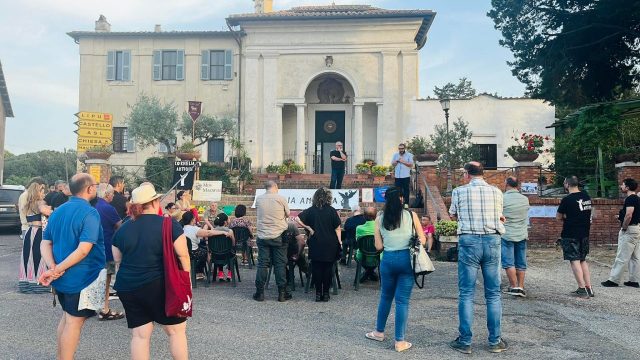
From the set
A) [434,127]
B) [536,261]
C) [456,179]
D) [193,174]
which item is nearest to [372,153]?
[434,127]

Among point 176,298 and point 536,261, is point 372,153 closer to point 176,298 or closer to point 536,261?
point 536,261

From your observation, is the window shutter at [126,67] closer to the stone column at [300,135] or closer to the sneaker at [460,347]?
the stone column at [300,135]

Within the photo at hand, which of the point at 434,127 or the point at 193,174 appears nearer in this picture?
the point at 193,174

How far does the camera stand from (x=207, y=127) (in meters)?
23.1

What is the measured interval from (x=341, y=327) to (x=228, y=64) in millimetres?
22049

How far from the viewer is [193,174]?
16094 mm

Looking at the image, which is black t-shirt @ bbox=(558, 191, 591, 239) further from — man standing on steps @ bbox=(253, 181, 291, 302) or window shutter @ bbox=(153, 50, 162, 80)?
window shutter @ bbox=(153, 50, 162, 80)

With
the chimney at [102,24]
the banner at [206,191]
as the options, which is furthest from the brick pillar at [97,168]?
the chimney at [102,24]

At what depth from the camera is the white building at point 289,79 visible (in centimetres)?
2439

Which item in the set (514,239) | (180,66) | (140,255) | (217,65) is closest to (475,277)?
(514,239)

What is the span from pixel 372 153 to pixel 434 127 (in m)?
3.16

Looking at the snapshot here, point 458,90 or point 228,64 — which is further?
point 458,90

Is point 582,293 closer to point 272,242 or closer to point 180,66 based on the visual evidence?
point 272,242

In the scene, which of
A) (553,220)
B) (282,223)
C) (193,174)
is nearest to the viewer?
(282,223)
